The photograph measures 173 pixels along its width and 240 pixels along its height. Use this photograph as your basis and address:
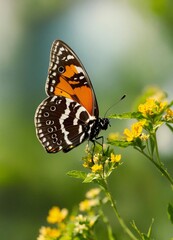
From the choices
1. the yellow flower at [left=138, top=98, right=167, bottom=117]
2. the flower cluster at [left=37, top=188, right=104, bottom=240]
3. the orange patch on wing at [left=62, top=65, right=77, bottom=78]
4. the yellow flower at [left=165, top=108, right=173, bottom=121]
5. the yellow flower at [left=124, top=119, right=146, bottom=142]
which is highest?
the orange patch on wing at [left=62, top=65, right=77, bottom=78]

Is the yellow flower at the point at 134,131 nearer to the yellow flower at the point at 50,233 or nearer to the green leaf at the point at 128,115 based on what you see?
the green leaf at the point at 128,115

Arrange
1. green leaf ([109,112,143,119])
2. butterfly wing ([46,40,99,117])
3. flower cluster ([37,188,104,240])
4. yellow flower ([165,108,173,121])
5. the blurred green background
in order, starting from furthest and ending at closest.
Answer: the blurred green background < butterfly wing ([46,40,99,117]) < yellow flower ([165,108,173,121]) < green leaf ([109,112,143,119]) < flower cluster ([37,188,104,240])

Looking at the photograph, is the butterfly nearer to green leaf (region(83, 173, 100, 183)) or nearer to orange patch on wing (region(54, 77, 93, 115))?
orange patch on wing (region(54, 77, 93, 115))

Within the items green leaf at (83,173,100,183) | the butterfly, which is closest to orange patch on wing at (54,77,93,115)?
the butterfly

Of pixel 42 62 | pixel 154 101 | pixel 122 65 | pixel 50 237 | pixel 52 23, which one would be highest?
pixel 52 23

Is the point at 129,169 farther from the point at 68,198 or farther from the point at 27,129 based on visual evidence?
the point at 27,129

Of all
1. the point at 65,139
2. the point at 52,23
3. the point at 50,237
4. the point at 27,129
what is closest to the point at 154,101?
the point at 50,237

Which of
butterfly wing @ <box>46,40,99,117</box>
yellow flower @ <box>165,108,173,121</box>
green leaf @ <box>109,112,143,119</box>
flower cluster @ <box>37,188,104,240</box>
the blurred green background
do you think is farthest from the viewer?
the blurred green background

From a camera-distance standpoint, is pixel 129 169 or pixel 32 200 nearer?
pixel 129 169
